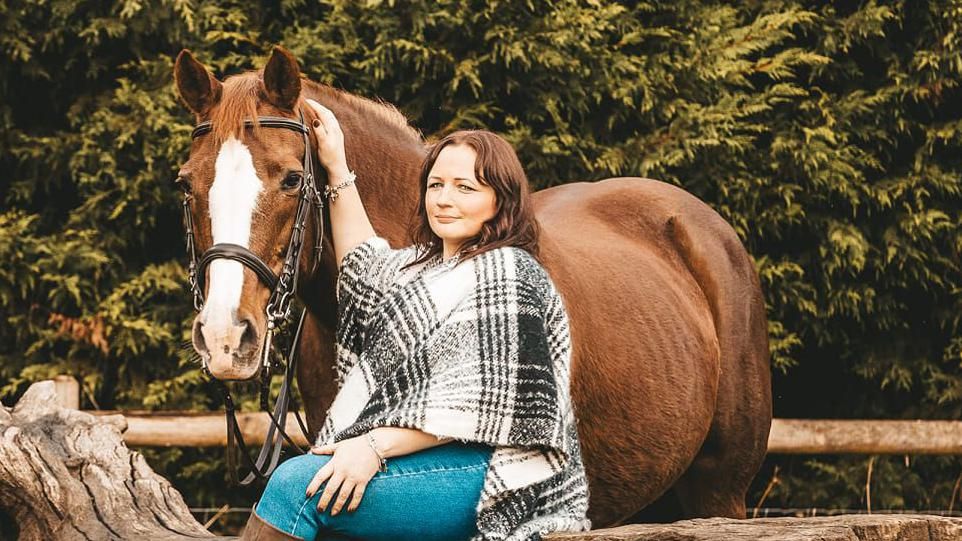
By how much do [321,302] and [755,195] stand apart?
11.2ft

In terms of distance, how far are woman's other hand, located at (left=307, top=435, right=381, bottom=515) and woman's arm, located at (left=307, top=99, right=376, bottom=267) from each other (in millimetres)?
861

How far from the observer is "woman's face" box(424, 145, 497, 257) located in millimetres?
2225

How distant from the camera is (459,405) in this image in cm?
202

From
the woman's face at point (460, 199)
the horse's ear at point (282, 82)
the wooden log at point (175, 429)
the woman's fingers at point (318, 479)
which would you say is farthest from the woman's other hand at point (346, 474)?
the wooden log at point (175, 429)

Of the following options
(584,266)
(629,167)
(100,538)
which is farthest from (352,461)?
(629,167)

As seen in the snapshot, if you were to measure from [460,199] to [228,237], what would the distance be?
582 mm

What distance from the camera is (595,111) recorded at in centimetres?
580

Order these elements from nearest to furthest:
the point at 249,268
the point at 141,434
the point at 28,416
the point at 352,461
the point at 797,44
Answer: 1. the point at 352,461
2. the point at 249,268
3. the point at 28,416
4. the point at 141,434
5. the point at 797,44

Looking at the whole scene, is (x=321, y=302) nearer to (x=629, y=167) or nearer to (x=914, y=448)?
(x=629, y=167)

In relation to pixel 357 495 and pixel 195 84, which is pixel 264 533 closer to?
pixel 357 495

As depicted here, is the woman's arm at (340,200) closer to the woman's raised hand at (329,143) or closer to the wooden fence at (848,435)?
the woman's raised hand at (329,143)

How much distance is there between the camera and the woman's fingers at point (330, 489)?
1.93 m

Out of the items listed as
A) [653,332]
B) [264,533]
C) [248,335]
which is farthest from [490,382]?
[653,332]

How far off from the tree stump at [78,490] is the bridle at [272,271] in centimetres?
44
